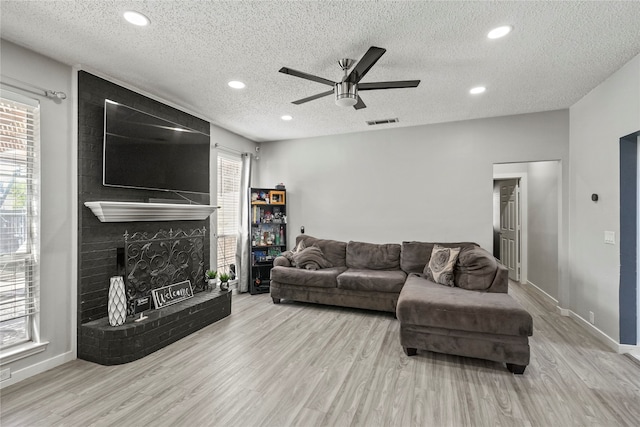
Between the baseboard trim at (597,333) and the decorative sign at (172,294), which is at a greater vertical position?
the decorative sign at (172,294)

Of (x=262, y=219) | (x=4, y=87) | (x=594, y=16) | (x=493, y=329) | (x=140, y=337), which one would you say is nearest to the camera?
(x=594, y=16)

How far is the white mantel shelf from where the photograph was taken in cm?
276

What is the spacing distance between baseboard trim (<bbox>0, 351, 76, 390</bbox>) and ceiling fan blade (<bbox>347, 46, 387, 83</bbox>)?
3.57m

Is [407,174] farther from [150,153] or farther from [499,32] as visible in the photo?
[150,153]

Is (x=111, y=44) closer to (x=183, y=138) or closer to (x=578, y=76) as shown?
(x=183, y=138)

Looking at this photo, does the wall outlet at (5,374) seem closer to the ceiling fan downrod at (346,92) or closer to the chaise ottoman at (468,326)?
the chaise ottoman at (468,326)

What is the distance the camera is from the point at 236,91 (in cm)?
331

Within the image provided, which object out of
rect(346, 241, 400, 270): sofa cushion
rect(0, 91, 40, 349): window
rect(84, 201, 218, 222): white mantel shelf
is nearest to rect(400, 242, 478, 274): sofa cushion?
rect(346, 241, 400, 270): sofa cushion

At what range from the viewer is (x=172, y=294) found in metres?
3.45

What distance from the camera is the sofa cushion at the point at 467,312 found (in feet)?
→ 8.07

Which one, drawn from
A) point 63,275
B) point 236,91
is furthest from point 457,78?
point 63,275

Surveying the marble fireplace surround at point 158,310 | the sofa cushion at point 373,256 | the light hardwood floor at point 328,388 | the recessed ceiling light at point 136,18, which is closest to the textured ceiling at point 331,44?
the recessed ceiling light at point 136,18

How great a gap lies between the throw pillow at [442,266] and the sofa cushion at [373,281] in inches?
15.1

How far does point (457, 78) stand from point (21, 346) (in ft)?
15.4
